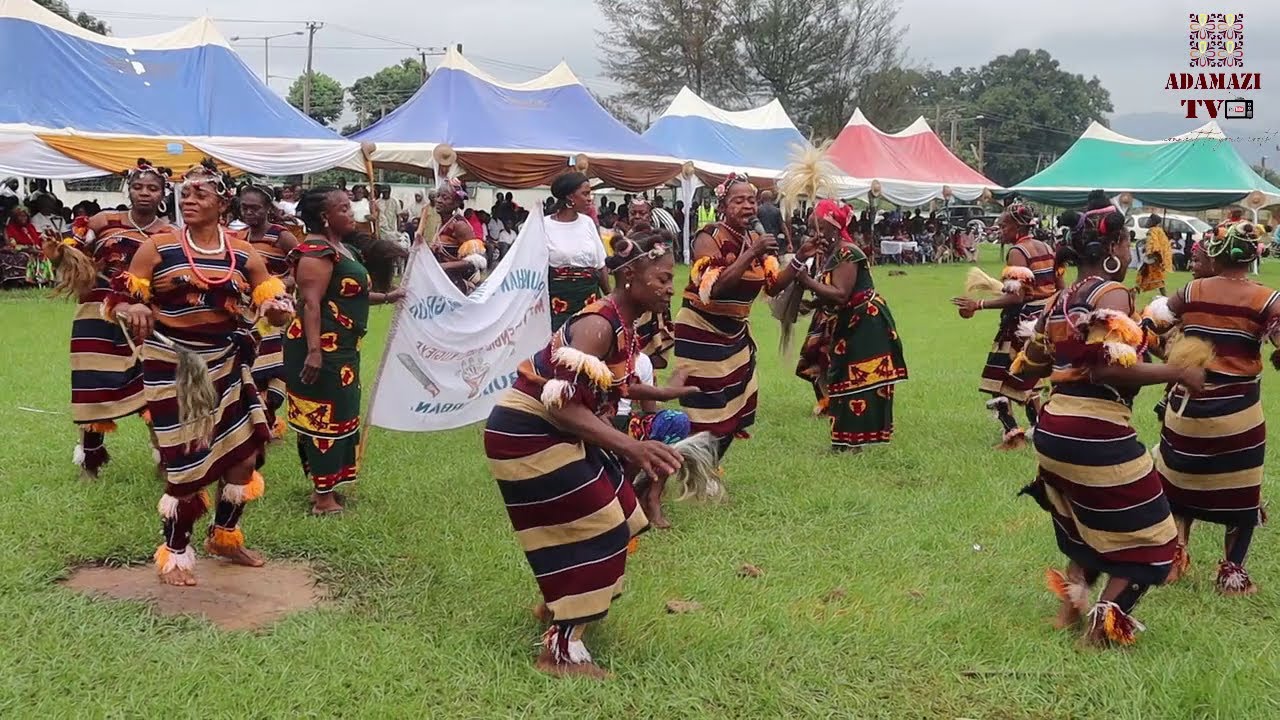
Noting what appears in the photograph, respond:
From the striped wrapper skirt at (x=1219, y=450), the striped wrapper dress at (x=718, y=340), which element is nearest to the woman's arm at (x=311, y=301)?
the striped wrapper dress at (x=718, y=340)

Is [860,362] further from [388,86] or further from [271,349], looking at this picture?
[388,86]

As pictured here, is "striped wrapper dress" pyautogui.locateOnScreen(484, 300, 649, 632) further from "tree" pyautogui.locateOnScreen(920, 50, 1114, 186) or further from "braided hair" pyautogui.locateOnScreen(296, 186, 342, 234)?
"tree" pyautogui.locateOnScreen(920, 50, 1114, 186)

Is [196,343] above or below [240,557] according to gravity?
above

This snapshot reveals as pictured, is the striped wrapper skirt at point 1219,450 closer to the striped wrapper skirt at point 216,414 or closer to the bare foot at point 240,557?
the striped wrapper skirt at point 216,414

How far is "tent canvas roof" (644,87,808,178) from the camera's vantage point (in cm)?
2362

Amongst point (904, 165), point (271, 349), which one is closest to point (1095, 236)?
point (271, 349)

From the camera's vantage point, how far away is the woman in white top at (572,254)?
7129 millimetres

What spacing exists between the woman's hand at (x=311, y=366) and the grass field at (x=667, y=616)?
741 millimetres

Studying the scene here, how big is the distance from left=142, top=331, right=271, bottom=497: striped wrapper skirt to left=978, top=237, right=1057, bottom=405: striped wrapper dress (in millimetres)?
4674

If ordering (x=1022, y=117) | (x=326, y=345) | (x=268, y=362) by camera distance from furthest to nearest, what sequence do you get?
1. (x=1022, y=117)
2. (x=268, y=362)
3. (x=326, y=345)

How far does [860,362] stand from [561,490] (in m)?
3.66

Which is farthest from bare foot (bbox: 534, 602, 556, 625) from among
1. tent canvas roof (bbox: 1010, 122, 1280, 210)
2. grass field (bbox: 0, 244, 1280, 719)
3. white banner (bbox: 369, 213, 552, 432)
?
tent canvas roof (bbox: 1010, 122, 1280, 210)

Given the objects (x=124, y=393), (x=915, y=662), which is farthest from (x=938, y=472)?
(x=124, y=393)

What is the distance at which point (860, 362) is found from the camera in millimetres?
6656
